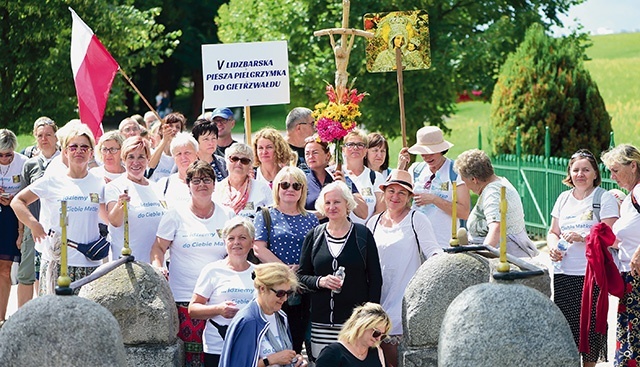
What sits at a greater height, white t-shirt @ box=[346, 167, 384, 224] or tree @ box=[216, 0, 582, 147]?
tree @ box=[216, 0, 582, 147]

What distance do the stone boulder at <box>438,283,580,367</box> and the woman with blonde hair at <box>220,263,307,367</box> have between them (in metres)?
1.46

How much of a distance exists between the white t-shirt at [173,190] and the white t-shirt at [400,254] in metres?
1.77

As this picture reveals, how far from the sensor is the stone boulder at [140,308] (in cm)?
795

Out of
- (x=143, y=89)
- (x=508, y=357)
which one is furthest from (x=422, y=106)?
(x=143, y=89)

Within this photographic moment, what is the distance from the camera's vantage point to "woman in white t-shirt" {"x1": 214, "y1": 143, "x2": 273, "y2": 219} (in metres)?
9.73

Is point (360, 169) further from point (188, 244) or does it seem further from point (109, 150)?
point (188, 244)

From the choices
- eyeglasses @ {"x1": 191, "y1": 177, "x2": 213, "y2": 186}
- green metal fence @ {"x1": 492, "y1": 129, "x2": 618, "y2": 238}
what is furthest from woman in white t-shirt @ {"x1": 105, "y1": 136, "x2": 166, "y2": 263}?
green metal fence @ {"x1": 492, "y1": 129, "x2": 618, "y2": 238}

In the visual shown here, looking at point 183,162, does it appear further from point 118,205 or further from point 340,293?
point 340,293

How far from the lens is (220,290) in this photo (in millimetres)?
8469

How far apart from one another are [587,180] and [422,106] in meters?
16.7

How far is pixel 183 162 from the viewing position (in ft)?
34.3

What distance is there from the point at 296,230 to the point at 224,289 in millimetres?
985

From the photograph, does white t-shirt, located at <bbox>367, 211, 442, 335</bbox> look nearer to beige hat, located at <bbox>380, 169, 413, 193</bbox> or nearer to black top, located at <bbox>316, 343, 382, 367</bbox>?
beige hat, located at <bbox>380, 169, 413, 193</bbox>

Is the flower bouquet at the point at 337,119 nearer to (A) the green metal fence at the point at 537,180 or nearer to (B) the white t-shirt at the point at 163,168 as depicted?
(B) the white t-shirt at the point at 163,168
